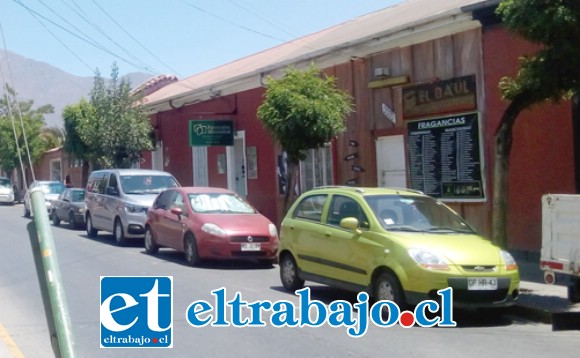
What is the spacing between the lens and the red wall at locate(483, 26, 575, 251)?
45.2 feet

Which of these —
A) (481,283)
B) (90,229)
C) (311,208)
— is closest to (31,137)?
(90,229)

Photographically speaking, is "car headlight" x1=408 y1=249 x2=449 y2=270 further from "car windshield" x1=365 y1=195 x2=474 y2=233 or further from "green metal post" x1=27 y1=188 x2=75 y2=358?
"green metal post" x1=27 y1=188 x2=75 y2=358

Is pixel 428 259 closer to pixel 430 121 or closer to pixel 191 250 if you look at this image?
pixel 191 250

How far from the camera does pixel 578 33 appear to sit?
10.4 meters

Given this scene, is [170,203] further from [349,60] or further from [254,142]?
[254,142]

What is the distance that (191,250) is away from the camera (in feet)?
50.2

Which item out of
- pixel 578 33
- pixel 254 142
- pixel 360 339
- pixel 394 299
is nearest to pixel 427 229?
pixel 394 299

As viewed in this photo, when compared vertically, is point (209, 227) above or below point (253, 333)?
above

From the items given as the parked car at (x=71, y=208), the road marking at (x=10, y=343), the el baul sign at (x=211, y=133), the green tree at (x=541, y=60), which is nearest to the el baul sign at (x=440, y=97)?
the green tree at (x=541, y=60)

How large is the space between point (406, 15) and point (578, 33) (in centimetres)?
975

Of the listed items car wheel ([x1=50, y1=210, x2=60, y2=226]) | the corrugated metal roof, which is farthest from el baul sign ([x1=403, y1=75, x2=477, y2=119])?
car wheel ([x1=50, y1=210, x2=60, y2=226])

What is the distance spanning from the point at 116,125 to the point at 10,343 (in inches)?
832

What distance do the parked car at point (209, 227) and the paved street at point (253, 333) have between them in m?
0.72

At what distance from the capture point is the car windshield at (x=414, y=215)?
34.7 feet
